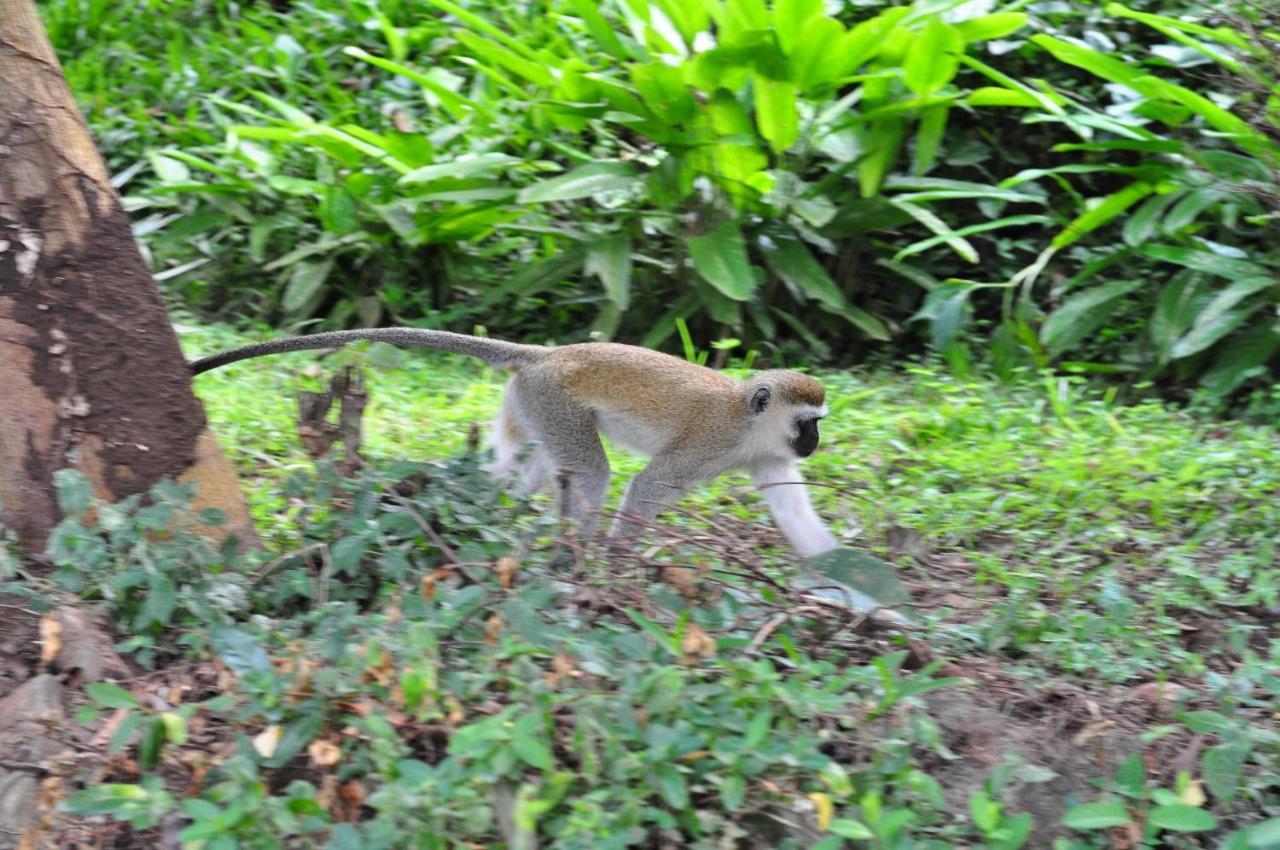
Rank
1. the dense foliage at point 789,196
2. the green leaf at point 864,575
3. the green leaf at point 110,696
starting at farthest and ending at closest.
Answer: the dense foliage at point 789,196, the green leaf at point 864,575, the green leaf at point 110,696

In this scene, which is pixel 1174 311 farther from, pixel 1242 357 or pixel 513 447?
pixel 513 447

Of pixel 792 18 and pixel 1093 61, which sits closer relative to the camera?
pixel 792 18

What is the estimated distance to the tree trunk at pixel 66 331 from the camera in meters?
4.07

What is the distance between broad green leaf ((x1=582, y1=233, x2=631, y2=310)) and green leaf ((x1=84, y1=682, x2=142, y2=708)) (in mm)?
4376

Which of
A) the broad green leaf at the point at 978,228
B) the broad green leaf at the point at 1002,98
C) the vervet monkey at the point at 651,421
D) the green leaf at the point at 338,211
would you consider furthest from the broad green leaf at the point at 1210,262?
the green leaf at the point at 338,211

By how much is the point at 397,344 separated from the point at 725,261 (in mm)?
2514

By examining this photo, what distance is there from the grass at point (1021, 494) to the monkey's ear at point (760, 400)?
1.49 ft

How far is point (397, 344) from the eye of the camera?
5133 millimetres

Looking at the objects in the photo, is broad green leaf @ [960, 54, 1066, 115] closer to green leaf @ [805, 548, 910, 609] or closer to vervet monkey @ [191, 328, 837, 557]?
vervet monkey @ [191, 328, 837, 557]

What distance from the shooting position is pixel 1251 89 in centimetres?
510

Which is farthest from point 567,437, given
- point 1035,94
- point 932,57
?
point 1035,94

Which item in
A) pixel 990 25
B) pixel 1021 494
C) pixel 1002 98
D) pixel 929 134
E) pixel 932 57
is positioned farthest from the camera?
pixel 929 134

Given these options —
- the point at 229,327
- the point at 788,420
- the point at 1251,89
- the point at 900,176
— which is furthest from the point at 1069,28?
the point at 229,327

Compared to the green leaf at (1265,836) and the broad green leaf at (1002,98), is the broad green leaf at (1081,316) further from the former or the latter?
the green leaf at (1265,836)
